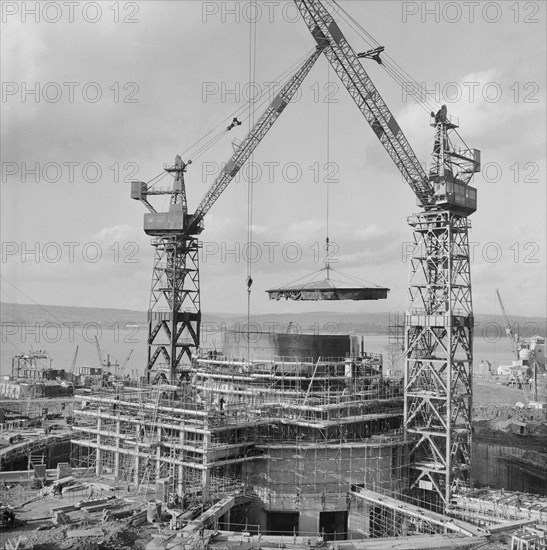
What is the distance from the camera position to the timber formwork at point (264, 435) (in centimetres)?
4119

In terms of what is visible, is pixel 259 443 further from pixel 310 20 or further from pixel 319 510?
pixel 310 20

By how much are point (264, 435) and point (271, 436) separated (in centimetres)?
50

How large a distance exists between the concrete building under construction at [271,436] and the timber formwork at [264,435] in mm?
75

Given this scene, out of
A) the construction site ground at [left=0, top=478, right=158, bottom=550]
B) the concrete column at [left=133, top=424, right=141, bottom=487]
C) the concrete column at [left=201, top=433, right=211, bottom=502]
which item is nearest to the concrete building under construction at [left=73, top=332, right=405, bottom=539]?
the concrete column at [left=201, top=433, right=211, bottom=502]

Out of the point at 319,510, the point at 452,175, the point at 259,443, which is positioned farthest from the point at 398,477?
the point at 452,175

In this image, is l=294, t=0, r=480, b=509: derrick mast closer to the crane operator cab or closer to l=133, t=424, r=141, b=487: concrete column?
the crane operator cab

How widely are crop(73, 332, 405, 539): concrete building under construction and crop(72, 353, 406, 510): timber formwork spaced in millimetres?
75

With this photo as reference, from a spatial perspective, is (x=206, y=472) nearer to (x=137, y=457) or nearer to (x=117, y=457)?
(x=137, y=457)

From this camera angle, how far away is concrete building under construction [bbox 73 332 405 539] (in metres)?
41.2

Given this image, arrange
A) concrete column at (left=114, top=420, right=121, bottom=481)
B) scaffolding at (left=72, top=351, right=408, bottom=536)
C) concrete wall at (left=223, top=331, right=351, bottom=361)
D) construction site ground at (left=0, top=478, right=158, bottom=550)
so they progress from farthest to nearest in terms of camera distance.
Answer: concrete wall at (left=223, top=331, right=351, bottom=361)
concrete column at (left=114, top=420, right=121, bottom=481)
scaffolding at (left=72, top=351, right=408, bottom=536)
construction site ground at (left=0, top=478, right=158, bottom=550)

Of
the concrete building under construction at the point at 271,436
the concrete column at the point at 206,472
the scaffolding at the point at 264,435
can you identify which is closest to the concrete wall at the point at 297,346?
the concrete building under construction at the point at 271,436

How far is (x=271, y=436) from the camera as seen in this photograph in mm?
44438

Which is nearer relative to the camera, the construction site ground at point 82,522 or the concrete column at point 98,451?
the construction site ground at point 82,522

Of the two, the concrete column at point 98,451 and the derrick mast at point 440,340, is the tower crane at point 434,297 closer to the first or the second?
the derrick mast at point 440,340
